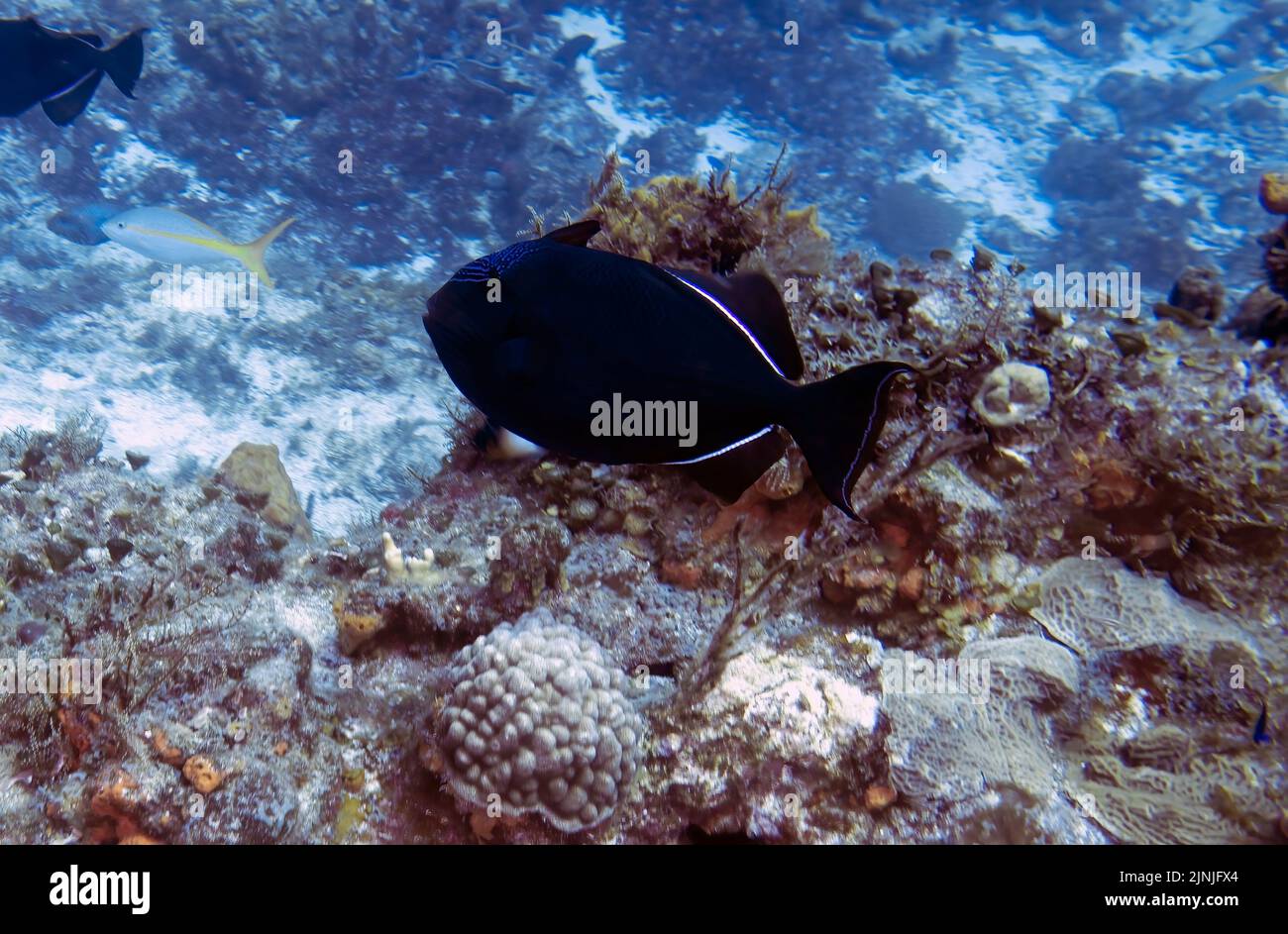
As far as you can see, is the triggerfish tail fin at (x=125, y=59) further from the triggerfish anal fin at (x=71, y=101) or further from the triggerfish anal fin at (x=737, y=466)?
the triggerfish anal fin at (x=737, y=466)

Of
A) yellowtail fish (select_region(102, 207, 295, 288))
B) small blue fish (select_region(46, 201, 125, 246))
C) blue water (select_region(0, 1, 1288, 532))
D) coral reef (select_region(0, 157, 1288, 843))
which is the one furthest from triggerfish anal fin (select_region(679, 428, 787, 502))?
small blue fish (select_region(46, 201, 125, 246))

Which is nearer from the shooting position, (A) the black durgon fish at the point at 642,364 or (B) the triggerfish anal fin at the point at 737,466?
(A) the black durgon fish at the point at 642,364

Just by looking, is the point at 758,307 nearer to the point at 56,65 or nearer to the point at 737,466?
the point at 737,466

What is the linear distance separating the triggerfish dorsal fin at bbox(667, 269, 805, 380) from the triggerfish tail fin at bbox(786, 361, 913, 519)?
0.51 ft

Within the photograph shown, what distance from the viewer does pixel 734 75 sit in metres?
23.5

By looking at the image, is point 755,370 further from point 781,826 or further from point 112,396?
point 112,396

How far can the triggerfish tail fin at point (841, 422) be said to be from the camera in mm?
1411

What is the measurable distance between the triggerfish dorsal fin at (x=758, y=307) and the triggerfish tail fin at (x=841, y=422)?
0.15 m

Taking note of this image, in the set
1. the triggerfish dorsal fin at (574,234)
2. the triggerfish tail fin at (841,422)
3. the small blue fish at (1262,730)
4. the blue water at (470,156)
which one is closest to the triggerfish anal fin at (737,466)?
the triggerfish tail fin at (841,422)

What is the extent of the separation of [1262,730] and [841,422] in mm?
2762

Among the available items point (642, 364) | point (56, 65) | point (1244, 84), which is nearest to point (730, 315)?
point (642, 364)

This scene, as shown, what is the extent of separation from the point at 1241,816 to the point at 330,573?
13.5 feet
